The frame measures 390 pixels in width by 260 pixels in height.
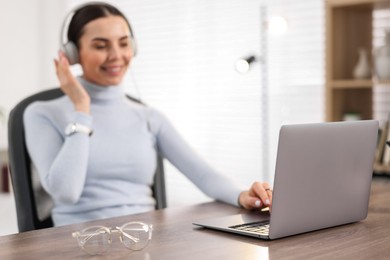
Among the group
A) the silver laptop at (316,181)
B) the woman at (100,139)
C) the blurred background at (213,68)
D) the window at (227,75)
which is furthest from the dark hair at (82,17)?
the window at (227,75)

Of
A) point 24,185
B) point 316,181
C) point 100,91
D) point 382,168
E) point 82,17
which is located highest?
point 82,17

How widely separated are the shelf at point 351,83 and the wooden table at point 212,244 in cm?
169

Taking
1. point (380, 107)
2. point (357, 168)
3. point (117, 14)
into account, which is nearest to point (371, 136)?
point (357, 168)

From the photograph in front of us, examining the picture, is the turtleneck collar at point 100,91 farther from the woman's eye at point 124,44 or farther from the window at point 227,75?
the window at point 227,75

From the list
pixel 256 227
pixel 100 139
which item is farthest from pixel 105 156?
pixel 256 227

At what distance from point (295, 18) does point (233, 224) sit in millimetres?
2657

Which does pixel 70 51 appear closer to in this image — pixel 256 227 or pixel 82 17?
pixel 82 17

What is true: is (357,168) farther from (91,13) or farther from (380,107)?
(380,107)

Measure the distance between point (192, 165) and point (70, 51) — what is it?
0.55 meters

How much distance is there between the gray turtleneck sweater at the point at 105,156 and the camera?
6.46ft

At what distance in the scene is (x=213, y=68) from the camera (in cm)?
443

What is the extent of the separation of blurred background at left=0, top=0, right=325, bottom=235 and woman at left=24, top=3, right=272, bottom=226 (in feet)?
4.26

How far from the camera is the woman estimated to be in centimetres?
199

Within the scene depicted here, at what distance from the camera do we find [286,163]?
1.31 meters
